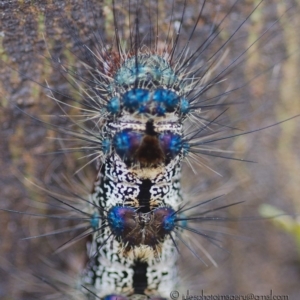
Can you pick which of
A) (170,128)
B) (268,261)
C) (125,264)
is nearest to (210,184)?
(268,261)

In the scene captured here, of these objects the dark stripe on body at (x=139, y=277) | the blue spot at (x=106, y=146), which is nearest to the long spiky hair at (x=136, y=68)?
the blue spot at (x=106, y=146)

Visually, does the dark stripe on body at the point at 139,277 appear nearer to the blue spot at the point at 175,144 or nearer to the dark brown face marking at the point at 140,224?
the dark brown face marking at the point at 140,224

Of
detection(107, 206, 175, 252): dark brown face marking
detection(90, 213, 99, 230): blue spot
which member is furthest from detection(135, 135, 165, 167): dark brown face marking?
detection(90, 213, 99, 230): blue spot

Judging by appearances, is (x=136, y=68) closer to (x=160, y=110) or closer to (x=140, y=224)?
(x=160, y=110)

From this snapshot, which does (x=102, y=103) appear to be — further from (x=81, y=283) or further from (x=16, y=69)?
(x=81, y=283)

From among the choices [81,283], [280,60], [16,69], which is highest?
[280,60]
